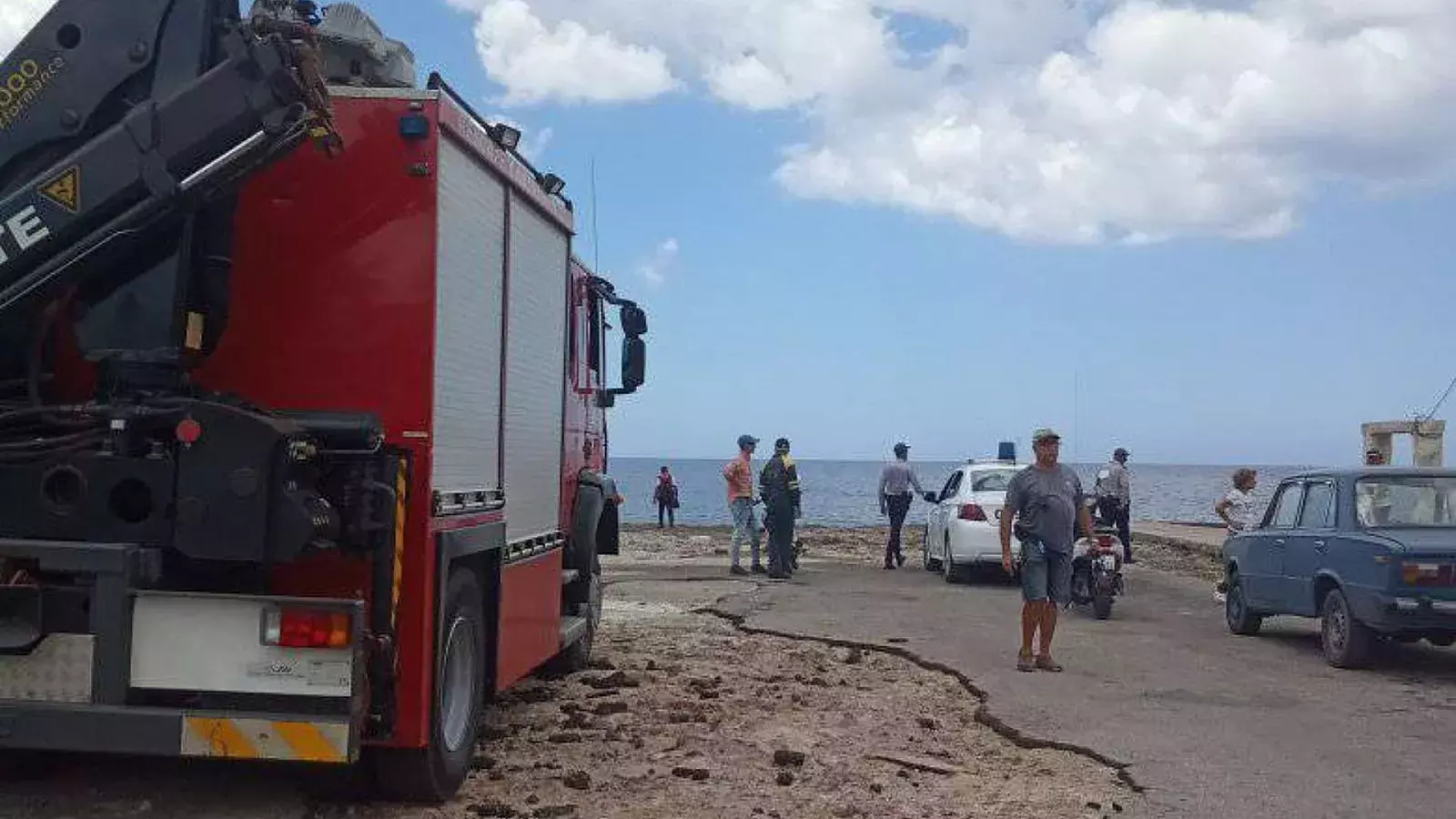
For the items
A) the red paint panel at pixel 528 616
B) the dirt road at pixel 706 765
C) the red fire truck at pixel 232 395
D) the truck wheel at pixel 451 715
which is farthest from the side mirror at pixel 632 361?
the red fire truck at pixel 232 395

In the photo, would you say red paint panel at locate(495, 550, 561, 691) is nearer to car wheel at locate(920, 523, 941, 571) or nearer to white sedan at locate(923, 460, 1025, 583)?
white sedan at locate(923, 460, 1025, 583)

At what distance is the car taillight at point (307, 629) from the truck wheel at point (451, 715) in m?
0.71

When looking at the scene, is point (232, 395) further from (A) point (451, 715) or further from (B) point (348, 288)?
(A) point (451, 715)

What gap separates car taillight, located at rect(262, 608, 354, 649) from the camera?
5.26m

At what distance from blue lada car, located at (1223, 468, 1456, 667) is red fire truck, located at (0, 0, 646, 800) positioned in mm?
7084

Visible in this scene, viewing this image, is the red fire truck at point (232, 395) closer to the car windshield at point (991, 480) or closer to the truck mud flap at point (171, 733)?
the truck mud flap at point (171, 733)

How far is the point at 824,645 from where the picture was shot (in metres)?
11.8

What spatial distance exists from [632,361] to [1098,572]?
6004mm

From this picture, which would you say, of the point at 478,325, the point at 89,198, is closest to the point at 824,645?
the point at 478,325

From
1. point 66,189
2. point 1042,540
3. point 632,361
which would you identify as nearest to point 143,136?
point 66,189

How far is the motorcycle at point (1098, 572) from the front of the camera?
14.2 metres

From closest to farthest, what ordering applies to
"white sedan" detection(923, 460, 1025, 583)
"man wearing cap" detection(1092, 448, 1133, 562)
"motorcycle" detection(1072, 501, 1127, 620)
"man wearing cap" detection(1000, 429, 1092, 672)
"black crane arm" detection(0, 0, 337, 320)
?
"black crane arm" detection(0, 0, 337, 320), "man wearing cap" detection(1000, 429, 1092, 672), "motorcycle" detection(1072, 501, 1127, 620), "white sedan" detection(923, 460, 1025, 583), "man wearing cap" detection(1092, 448, 1133, 562)

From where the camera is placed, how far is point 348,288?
587 cm

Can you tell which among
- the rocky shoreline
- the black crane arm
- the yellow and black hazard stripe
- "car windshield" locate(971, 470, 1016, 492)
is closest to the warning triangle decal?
the black crane arm
